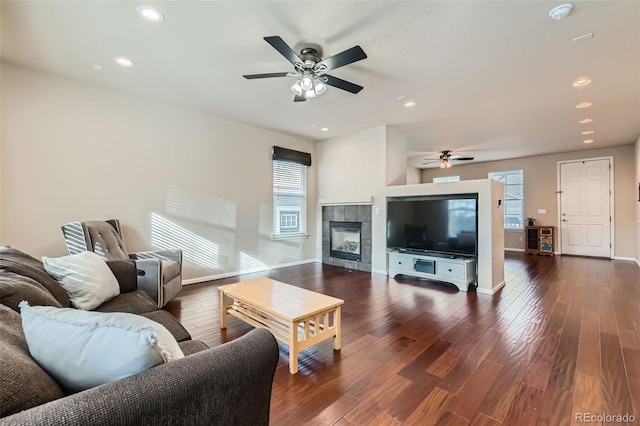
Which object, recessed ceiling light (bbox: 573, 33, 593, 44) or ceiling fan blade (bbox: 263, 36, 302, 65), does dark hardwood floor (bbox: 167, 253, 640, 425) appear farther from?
recessed ceiling light (bbox: 573, 33, 593, 44)

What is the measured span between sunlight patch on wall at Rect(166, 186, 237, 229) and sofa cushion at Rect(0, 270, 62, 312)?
2915 millimetres

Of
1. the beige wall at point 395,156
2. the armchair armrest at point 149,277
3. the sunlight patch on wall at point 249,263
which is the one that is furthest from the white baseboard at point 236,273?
the beige wall at point 395,156

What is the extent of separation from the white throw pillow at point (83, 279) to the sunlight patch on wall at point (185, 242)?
6.66ft

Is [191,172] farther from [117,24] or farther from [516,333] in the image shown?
[516,333]

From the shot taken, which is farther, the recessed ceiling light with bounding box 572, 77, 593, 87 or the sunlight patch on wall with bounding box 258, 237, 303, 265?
the sunlight patch on wall with bounding box 258, 237, 303, 265

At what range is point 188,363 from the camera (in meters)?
Answer: 0.82

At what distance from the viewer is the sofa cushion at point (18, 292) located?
3.93ft

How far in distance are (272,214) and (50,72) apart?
3.60 meters

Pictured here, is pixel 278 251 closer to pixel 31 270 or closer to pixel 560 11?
pixel 31 270

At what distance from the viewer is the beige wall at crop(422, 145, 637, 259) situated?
645 cm

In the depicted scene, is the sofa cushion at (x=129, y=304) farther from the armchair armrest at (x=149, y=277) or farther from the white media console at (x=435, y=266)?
the white media console at (x=435, y=266)

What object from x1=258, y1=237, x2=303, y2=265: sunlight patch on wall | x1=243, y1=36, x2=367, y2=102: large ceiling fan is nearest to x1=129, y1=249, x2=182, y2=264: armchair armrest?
x1=258, y1=237, x2=303, y2=265: sunlight patch on wall

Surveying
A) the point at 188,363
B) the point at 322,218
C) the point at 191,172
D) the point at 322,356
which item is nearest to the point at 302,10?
the point at 188,363

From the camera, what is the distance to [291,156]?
579 cm
